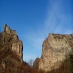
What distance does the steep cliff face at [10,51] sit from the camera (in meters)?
70.6

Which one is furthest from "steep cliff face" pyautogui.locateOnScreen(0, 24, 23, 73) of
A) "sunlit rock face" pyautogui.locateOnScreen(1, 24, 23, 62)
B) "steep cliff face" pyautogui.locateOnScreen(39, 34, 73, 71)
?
"steep cliff face" pyautogui.locateOnScreen(39, 34, 73, 71)

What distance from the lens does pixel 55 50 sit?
72.6 metres

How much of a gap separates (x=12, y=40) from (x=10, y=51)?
4.92 metres

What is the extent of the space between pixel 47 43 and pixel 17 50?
37.8 feet

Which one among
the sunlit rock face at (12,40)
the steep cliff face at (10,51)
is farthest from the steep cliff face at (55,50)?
the sunlit rock face at (12,40)

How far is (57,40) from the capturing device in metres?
74.9

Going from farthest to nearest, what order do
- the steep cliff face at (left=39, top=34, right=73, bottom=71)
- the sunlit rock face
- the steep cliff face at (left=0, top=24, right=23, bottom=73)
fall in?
1. the sunlit rock face
2. the steep cliff face at (left=39, top=34, right=73, bottom=71)
3. the steep cliff face at (left=0, top=24, right=23, bottom=73)

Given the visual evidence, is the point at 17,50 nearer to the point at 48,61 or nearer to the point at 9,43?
the point at 9,43

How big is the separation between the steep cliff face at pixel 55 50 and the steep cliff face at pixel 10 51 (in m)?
8.55

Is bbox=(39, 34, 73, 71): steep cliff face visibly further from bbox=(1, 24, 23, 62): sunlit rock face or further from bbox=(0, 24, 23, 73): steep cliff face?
bbox=(1, 24, 23, 62): sunlit rock face

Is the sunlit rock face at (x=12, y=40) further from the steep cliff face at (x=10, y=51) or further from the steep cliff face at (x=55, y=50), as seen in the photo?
the steep cliff face at (x=55, y=50)

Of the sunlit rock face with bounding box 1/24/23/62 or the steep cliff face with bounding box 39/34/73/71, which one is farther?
the sunlit rock face with bounding box 1/24/23/62

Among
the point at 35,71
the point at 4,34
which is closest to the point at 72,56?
the point at 35,71

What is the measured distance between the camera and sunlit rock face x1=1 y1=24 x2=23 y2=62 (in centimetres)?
8006
